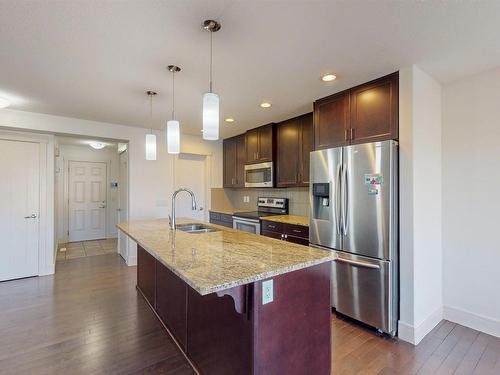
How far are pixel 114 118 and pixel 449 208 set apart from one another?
4.39 metres

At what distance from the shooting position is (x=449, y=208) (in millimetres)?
2600

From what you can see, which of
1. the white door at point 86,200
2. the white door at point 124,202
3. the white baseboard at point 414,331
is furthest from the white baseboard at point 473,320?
the white door at point 86,200

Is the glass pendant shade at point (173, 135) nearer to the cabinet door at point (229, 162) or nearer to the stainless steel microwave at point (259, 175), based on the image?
the stainless steel microwave at point (259, 175)

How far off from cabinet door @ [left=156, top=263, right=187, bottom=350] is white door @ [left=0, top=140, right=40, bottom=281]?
2616mm

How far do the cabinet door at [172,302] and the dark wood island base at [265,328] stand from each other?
96 mm

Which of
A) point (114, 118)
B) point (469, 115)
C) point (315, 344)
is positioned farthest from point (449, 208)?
point (114, 118)

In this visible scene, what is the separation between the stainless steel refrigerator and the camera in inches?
88.7

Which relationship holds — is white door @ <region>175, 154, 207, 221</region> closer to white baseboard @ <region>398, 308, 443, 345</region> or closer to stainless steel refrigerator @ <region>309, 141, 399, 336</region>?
stainless steel refrigerator @ <region>309, 141, 399, 336</region>

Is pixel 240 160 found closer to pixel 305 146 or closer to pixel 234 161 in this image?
pixel 234 161

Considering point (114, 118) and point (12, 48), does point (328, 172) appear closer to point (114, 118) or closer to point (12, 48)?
point (12, 48)

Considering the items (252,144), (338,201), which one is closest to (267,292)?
(338,201)

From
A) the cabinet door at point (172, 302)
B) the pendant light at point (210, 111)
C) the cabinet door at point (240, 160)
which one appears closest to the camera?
the pendant light at point (210, 111)

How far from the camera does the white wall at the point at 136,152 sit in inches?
141

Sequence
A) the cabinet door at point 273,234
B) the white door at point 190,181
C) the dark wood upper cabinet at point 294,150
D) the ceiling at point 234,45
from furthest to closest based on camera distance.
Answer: the white door at point 190,181, the dark wood upper cabinet at point 294,150, the cabinet door at point 273,234, the ceiling at point 234,45
